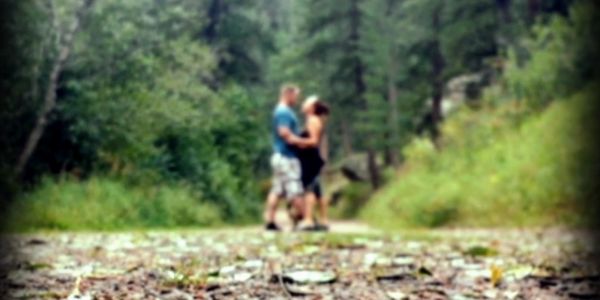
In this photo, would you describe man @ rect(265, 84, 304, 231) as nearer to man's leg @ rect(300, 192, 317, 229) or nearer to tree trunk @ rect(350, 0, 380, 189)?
man's leg @ rect(300, 192, 317, 229)

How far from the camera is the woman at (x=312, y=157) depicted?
834 cm

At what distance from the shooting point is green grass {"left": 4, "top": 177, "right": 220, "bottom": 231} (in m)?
3.44

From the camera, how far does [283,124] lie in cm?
777

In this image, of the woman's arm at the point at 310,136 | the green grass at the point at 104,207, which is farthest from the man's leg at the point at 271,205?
the green grass at the point at 104,207

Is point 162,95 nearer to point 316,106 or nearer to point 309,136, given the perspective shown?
point 316,106

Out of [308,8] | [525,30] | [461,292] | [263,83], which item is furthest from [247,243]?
[525,30]

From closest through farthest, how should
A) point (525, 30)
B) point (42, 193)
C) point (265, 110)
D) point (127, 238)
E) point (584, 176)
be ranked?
point (42, 193) → point (127, 238) → point (265, 110) → point (584, 176) → point (525, 30)

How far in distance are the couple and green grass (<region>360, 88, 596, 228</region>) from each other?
8.53 feet

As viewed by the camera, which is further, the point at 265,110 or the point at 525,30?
the point at 525,30

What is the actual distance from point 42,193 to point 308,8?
1.76 metres

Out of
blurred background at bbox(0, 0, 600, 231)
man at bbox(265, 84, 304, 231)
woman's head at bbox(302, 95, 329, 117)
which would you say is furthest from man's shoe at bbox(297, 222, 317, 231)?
woman's head at bbox(302, 95, 329, 117)

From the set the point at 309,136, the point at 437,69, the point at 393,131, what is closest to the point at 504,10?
the point at 437,69

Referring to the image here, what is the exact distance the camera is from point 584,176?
32.1 ft

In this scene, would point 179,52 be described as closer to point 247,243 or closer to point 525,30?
point 247,243
